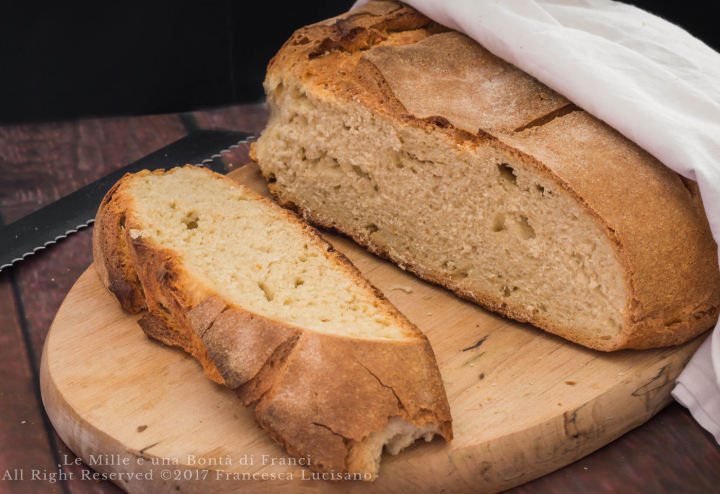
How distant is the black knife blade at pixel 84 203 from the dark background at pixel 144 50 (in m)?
→ 0.87

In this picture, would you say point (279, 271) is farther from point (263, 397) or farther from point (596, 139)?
point (596, 139)

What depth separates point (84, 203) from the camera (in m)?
3.59

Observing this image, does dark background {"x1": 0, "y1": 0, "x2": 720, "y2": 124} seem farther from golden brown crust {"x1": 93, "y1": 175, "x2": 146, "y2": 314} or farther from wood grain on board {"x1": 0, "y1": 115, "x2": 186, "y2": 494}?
golden brown crust {"x1": 93, "y1": 175, "x2": 146, "y2": 314}

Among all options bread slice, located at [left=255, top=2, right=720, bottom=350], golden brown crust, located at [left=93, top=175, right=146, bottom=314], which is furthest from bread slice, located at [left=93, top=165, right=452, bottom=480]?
bread slice, located at [left=255, top=2, right=720, bottom=350]

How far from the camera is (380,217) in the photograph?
3.25 metres

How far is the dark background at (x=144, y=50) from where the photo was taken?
166 inches

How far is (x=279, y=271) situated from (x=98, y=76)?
99.0 inches

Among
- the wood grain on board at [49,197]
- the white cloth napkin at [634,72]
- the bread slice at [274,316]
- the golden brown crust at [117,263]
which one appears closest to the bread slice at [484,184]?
the white cloth napkin at [634,72]

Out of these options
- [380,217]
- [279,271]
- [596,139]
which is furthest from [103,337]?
[596,139]

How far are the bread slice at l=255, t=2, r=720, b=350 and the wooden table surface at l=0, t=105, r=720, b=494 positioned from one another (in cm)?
39

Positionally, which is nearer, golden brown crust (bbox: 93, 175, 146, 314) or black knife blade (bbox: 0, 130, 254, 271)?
golden brown crust (bbox: 93, 175, 146, 314)

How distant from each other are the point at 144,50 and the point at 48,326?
224 cm

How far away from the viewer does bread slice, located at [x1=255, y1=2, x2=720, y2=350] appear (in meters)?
2.55

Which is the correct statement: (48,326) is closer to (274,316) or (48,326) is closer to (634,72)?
(274,316)
